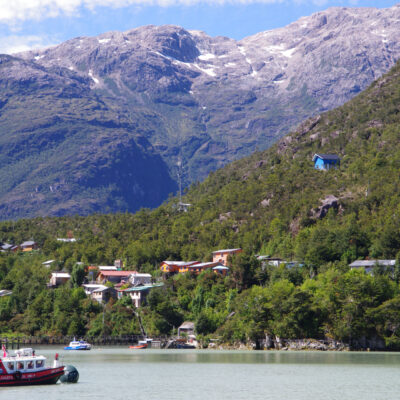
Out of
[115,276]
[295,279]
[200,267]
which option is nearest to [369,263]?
[295,279]

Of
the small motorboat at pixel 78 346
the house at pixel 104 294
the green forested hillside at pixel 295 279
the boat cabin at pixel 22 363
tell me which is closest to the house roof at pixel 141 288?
the green forested hillside at pixel 295 279

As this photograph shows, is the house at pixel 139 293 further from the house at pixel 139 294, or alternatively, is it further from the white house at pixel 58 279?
the white house at pixel 58 279

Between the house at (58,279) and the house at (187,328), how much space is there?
45.5m

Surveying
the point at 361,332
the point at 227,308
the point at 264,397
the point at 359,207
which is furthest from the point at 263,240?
the point at 264,397

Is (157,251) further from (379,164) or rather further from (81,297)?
(379,164)

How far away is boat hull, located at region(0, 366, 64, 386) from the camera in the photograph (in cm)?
8112

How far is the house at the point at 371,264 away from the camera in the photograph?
5551 inches

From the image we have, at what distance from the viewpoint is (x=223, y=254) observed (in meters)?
180

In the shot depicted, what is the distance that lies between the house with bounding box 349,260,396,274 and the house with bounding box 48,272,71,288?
77476 millimetres

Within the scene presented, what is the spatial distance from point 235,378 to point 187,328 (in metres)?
69.6

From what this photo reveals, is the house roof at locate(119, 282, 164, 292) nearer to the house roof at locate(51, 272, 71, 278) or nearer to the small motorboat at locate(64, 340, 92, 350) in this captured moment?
the small motorboat at locate(64, 340, 92, 350)

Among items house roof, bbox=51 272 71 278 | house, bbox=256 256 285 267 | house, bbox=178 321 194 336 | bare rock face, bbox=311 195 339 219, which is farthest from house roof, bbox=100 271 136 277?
bare rock face, bbox=311 195 339 219

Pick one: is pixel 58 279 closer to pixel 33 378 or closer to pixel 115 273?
pixel 115 273

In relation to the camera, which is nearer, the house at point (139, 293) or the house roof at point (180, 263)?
the house at point (139, 293)
